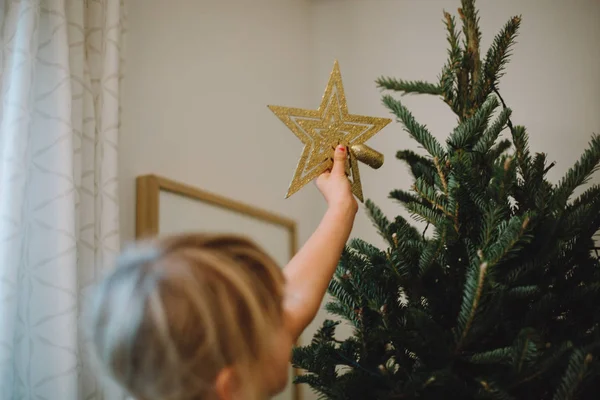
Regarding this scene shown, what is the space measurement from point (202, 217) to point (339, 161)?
83 cm

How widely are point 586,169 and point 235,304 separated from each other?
61cm

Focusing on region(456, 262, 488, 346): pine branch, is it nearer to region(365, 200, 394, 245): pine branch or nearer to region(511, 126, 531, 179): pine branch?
region(365, 200, 394, 245): pine branch

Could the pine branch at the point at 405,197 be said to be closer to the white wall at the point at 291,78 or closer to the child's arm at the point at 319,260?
the child's arm at the point at 319,260

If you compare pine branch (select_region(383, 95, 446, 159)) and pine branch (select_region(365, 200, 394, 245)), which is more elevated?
pine branch (select_region(383, 95, 446, 159))

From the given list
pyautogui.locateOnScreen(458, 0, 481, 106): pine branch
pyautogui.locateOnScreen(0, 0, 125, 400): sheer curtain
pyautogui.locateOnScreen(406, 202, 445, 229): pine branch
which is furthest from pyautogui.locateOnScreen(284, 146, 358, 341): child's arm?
pyautogui.locateOnScreen(0, 0, 125, 400): sheer curtain

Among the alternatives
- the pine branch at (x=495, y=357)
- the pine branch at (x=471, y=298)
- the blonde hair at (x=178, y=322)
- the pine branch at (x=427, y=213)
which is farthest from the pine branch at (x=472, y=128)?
the blonde hair at (x=178, y=322)

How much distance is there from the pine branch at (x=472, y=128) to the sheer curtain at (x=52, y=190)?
823mm

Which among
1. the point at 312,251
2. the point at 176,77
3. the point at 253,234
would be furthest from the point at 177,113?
the point at 312,251

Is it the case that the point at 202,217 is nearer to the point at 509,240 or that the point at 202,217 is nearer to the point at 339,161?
the point at 339,161

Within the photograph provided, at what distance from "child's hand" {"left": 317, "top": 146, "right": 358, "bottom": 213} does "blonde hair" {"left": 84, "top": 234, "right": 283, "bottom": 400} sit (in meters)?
0.31

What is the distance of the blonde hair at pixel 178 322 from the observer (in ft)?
2.08

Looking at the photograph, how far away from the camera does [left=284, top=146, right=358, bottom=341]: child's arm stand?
0.86 m

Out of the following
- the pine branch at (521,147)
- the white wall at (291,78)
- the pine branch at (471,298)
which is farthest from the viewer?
the white wall at (291,78)

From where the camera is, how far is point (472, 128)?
3.14ft
